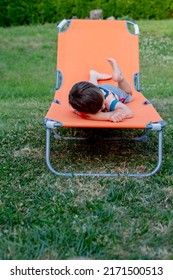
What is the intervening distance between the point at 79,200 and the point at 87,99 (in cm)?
84

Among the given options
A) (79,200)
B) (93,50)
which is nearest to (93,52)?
(93,50)


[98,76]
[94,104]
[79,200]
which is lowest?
[79,200]

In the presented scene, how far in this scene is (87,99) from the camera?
382cm

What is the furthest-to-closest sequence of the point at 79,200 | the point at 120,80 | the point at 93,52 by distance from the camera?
the point at 93,52 < the point at 120,80 < the point at 79,200

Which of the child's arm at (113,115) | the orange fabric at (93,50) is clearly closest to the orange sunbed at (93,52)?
the orange fabric at (93,50)

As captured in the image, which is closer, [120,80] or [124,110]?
[124,110]

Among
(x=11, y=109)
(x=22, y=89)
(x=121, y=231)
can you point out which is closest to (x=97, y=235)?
(x=121, y=231)

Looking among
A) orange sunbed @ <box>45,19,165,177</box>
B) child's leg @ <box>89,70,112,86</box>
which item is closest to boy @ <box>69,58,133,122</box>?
orange sunbed @ <box>45,19,165,177</box>

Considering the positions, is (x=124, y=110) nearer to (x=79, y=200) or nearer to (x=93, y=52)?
(x=79, y=200)

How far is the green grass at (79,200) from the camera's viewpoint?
272 centimetres

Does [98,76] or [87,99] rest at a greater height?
[87,99]

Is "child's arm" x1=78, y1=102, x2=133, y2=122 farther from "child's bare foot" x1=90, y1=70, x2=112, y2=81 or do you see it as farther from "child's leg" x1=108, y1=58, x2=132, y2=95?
"child's bare foot" x1=90, y1=70, x2=112, y2=81
